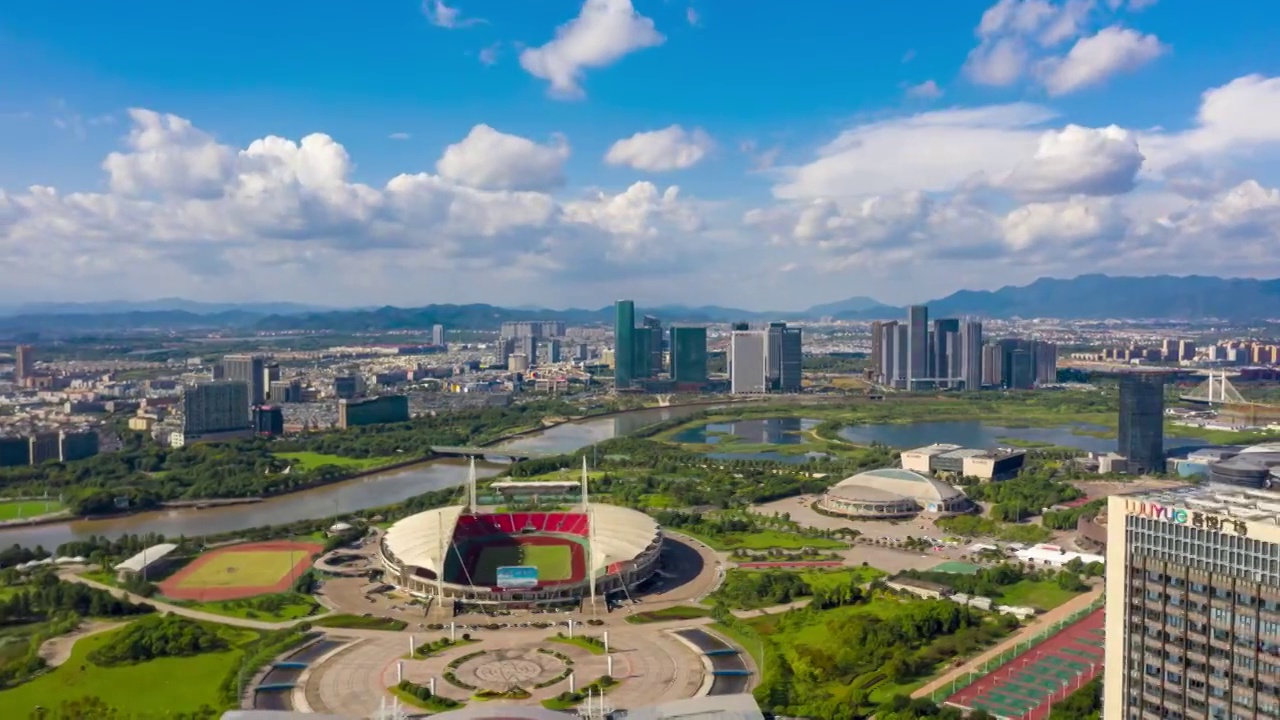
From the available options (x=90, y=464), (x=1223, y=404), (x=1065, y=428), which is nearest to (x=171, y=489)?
(x=90, y=464)

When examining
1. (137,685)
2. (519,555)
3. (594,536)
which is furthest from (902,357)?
(137,685)

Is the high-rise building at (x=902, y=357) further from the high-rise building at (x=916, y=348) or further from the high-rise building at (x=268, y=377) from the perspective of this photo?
the high-rise building at (x=268, y=377)

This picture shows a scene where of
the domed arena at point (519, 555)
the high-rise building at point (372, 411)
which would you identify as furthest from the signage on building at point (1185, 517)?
the high-rise building at point (372, 411)

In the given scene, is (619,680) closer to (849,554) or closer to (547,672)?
(547,672)

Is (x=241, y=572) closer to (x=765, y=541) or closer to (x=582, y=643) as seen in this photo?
(x=582, y=643)

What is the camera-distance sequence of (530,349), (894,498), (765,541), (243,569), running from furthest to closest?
1. (530,349)
2. (894,498)
3. (765,541)
4. (243,569)

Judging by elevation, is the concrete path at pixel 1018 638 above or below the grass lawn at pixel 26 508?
above
